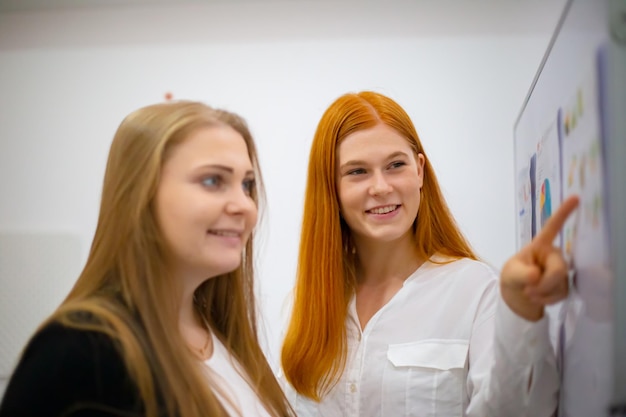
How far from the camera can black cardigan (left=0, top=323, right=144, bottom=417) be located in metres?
0.91

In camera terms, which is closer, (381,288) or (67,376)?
(67,376)

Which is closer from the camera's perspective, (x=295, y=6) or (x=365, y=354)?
(x=365, y=354)

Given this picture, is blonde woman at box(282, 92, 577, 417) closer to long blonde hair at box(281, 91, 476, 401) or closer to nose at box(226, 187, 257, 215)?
long blonde hair at box(281, 91, 476, 401)

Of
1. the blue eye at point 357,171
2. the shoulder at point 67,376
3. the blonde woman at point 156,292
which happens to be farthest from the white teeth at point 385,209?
the shoulder at point 67,376

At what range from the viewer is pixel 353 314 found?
1598 mm

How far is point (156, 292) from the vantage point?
3.55 feet

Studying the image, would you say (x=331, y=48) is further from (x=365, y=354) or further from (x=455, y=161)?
(x=365, y=354)

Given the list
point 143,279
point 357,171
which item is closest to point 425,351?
point 357,171

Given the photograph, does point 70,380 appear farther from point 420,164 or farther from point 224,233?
point 420,164

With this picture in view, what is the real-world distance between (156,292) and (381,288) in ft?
2.38

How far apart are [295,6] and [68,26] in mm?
1040

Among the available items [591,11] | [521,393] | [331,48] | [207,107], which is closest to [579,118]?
[591,11]

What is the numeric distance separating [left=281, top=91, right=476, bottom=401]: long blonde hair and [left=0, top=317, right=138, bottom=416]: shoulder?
2.24 ft

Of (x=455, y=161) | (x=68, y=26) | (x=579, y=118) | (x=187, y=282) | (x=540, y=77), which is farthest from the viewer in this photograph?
(x=68, y=26)
